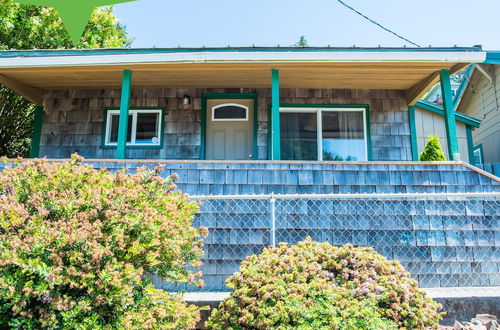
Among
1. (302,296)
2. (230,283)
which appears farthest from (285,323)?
(230,283)

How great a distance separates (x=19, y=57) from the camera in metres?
6.62

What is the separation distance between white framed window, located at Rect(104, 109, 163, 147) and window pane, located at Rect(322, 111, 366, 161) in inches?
131

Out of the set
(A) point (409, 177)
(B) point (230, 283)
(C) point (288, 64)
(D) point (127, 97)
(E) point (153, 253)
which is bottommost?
(B) point (230, 283)

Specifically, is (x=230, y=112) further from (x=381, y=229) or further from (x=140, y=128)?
(x=381, y=229)

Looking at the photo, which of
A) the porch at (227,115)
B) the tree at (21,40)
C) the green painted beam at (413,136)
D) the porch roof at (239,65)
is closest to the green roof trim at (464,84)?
the green painted beam at (413,136)

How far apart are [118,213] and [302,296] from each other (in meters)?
1.45

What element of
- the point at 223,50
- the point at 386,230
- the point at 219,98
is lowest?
the point at 386,230

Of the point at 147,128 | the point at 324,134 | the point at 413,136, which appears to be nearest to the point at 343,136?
the point at 324,134

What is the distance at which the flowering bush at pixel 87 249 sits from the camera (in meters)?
2.45

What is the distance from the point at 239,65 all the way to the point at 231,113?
1.56 m

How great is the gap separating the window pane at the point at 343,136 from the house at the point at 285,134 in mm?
21

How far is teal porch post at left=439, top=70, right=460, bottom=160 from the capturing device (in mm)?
6177

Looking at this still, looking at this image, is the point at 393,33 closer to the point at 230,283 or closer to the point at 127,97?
the point at 127,97

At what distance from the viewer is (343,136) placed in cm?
798
